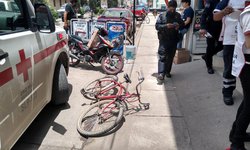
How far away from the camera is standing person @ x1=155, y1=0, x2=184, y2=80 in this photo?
5.34 meters

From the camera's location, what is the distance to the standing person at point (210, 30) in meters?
5.02

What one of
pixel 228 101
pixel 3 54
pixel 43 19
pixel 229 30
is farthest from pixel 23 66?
pixel 228 101

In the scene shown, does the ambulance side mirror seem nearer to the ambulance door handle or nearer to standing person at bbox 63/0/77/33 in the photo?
the ambulance door handle

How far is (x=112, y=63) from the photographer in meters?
6.78

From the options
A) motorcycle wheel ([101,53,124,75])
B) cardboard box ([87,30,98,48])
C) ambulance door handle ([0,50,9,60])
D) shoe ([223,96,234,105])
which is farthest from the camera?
cardboard box ([87,30,98,48])

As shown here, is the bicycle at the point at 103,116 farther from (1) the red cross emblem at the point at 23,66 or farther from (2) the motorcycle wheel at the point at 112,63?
(2) the motorcycle wheel at the point at 112,63

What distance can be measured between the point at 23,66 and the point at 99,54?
14.3ft

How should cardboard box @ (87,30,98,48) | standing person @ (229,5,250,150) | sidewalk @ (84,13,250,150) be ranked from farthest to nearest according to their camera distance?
cardboard box @ (87,30,98,48)
sidewalk @ (84,13,250,150)
standing person @ (229,5,250,150)

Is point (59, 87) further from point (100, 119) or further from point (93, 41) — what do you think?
point (93, 41)

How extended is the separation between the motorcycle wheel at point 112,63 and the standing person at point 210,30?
7.54 ft

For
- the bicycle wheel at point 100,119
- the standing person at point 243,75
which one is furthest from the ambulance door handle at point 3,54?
the standing person at point 243,75

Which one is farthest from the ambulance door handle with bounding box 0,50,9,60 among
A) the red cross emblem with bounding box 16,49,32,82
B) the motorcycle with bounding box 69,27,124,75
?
the motorcycle with bounding box 69,27,124,75

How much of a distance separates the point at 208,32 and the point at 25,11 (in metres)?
3.57

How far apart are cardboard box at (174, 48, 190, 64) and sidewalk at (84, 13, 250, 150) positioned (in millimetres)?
1269
